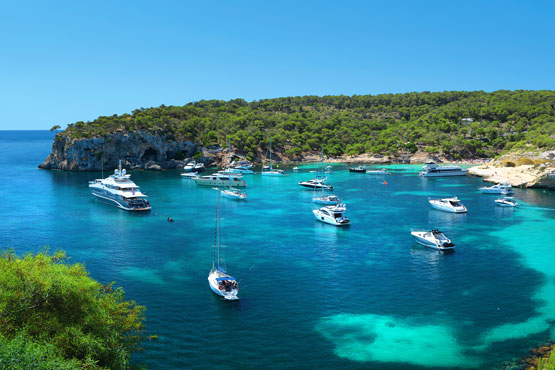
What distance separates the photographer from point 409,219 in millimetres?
80688

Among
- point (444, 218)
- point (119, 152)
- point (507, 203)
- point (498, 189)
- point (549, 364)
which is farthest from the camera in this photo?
point (119, 152)

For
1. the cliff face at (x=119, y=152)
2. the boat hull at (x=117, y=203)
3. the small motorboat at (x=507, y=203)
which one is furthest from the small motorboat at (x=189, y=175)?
the small motorboat at (x=507, y=203)

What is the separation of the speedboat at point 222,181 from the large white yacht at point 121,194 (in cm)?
3055

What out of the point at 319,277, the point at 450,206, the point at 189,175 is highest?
the point at 189,175

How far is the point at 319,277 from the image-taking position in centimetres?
4944

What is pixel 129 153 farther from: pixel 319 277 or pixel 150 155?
pixel 319 277

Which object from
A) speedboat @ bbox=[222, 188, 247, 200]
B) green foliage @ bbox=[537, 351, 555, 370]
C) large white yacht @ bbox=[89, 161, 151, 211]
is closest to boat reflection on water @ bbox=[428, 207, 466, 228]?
speedboat @ bbox=[222, 188, 247, 200]

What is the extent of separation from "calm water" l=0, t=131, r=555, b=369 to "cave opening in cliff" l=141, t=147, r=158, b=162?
241 ft

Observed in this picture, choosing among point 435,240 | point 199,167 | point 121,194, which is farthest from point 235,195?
point 199,167

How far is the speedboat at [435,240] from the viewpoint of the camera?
196ft

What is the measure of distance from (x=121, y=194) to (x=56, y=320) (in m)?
70.4

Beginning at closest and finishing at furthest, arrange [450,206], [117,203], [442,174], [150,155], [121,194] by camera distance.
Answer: [450,206] → [121,194] → [117,203] → [442,174] → [150,155]

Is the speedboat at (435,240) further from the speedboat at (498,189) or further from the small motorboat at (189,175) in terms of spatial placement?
the small motorboat at (189,175)

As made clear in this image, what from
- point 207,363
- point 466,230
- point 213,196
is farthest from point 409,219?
point 207,363
